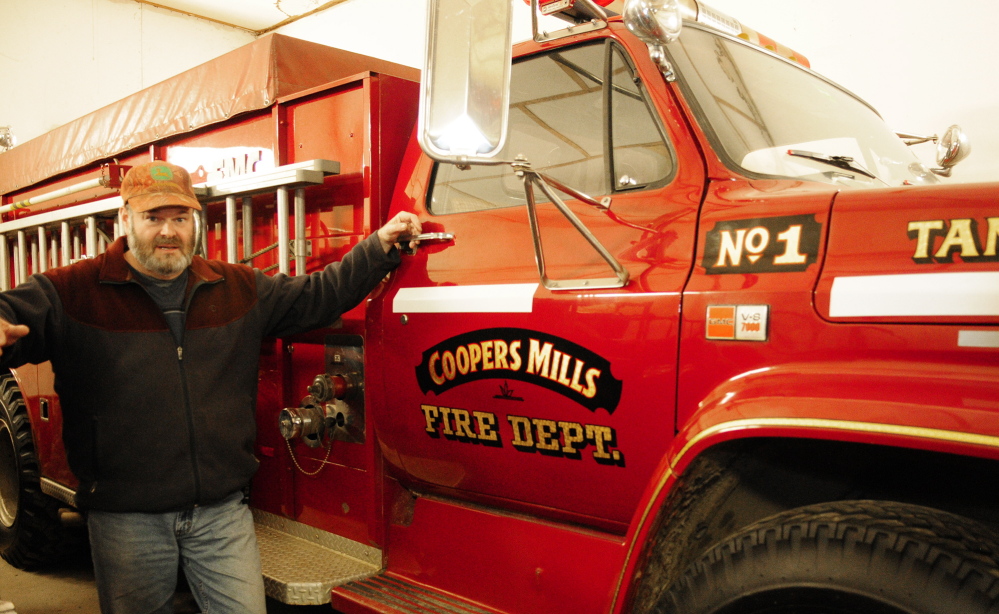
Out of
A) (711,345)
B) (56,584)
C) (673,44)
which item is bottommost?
(56,584)

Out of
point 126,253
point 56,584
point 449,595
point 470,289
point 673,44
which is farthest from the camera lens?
point 56,584

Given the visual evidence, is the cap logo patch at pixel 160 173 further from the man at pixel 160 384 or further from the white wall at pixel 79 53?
the white wall at pixel 79 53

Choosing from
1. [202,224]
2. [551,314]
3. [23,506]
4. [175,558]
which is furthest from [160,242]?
[23,506]

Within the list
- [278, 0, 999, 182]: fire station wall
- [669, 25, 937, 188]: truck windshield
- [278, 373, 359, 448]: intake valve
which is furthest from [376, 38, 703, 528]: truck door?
[278, 0, 999, 182]: fire station wall

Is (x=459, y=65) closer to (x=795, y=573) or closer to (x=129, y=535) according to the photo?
(x=795, y=573)

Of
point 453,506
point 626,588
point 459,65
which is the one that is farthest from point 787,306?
point 453,506

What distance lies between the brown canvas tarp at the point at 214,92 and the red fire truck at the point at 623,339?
16mm

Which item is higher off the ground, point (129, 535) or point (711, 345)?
point (711, 345)

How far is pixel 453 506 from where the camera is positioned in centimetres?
246

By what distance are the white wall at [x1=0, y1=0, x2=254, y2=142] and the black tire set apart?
6.70 m

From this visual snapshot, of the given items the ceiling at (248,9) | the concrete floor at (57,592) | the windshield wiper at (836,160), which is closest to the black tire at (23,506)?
the concrete floor at (57,592)

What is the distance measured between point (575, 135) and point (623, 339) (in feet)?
2.22

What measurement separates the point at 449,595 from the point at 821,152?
1733mm

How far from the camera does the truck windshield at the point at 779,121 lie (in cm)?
200
